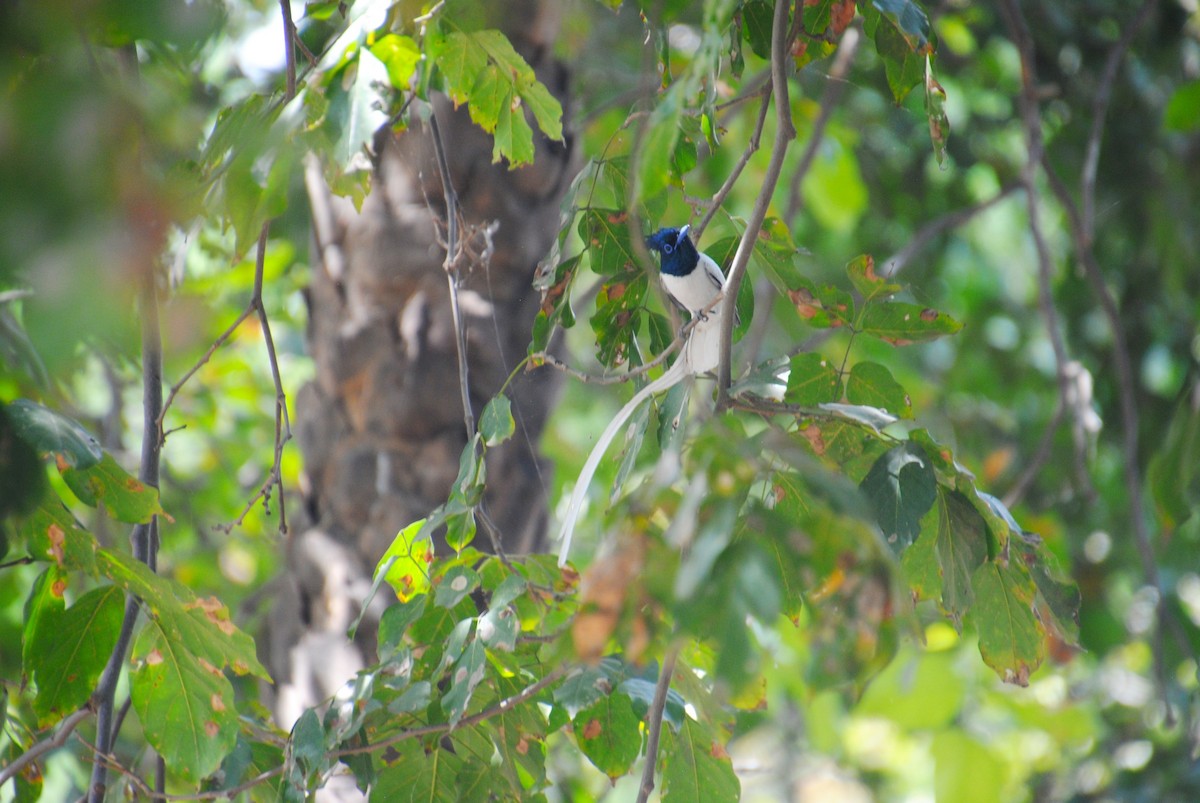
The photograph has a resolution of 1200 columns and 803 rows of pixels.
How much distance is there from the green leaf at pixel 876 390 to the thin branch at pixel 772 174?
26 cm

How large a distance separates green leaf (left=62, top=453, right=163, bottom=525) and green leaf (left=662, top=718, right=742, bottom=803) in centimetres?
62

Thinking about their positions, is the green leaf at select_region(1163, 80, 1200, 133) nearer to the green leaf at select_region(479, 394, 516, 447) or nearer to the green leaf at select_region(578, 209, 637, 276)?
the green leaf at select_region(578, 209, 637, 276)

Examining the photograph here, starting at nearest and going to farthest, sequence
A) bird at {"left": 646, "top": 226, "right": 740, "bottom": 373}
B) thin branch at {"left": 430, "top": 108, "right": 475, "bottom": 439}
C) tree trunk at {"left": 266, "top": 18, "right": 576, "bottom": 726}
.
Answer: thin branch at {"left": 430, "top": 108, "right": 475, "bottom": 439}, bird at {"left": 646, "top": 226, "right": 740, "bottom": 373}, tree trunk at {"left": 266, "top": 18, "right": 576, "bottom": 726}

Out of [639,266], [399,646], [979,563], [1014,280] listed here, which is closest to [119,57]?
[639,266]

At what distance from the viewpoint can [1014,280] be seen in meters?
5.38

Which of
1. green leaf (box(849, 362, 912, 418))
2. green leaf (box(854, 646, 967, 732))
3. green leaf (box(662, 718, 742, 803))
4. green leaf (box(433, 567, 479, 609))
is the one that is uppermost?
green leaf (box(849, 362, 912, 418))

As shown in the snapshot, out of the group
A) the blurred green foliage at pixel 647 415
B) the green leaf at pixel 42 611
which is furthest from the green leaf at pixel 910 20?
the green leaf at pixel 42 611

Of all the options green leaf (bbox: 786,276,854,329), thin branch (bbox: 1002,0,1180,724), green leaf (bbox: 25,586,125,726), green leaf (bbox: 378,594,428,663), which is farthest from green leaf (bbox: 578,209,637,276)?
thin branch (bbox: 1002,0,1180,724)

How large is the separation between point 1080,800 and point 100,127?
291 cm

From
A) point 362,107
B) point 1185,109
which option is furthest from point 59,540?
point 1185,109

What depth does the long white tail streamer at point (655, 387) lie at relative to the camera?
3.48ft

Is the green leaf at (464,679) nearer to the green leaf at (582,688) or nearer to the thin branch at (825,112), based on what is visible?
the green leaf at (582,688)

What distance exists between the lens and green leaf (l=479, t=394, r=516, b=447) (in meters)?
1.11

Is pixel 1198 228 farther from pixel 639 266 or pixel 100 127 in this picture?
pixel 100 127
